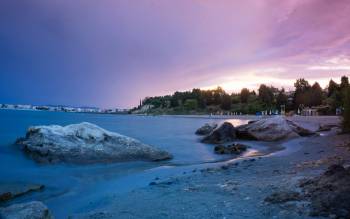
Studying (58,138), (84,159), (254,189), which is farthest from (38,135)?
(254,189)

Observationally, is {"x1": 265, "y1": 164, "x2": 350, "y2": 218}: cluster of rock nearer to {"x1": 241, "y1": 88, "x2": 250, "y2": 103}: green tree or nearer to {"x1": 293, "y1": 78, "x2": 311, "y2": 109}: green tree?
{"x1": 293, "y1": 78, "x2": 311, "y2": 109}: green tree

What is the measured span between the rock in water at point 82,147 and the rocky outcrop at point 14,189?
539 centimetres

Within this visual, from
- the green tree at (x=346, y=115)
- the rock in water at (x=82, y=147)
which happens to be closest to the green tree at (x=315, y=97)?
the green tree at (x=346, y=115)

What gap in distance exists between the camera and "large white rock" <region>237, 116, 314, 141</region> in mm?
36438

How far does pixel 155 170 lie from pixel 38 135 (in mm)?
9555

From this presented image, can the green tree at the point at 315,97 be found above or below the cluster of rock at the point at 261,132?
above

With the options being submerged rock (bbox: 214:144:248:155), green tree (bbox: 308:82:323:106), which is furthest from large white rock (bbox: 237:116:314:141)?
green tree (bbox: 308:82:323:106)

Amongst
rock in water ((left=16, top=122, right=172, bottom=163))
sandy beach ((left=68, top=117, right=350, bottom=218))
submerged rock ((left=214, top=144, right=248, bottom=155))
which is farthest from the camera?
A: submerged rock ((left=214, top=144, right=248, bottom=155))

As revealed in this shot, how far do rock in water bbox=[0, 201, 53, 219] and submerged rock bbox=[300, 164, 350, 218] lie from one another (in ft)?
21.6

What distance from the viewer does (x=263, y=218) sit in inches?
335

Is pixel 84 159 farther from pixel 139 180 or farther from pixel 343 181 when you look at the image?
pixel 343 181

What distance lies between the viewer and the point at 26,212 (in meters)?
8.47

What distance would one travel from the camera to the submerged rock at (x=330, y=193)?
8.00 m

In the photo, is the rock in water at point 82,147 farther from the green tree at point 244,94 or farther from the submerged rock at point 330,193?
the green tree at point 244,94
